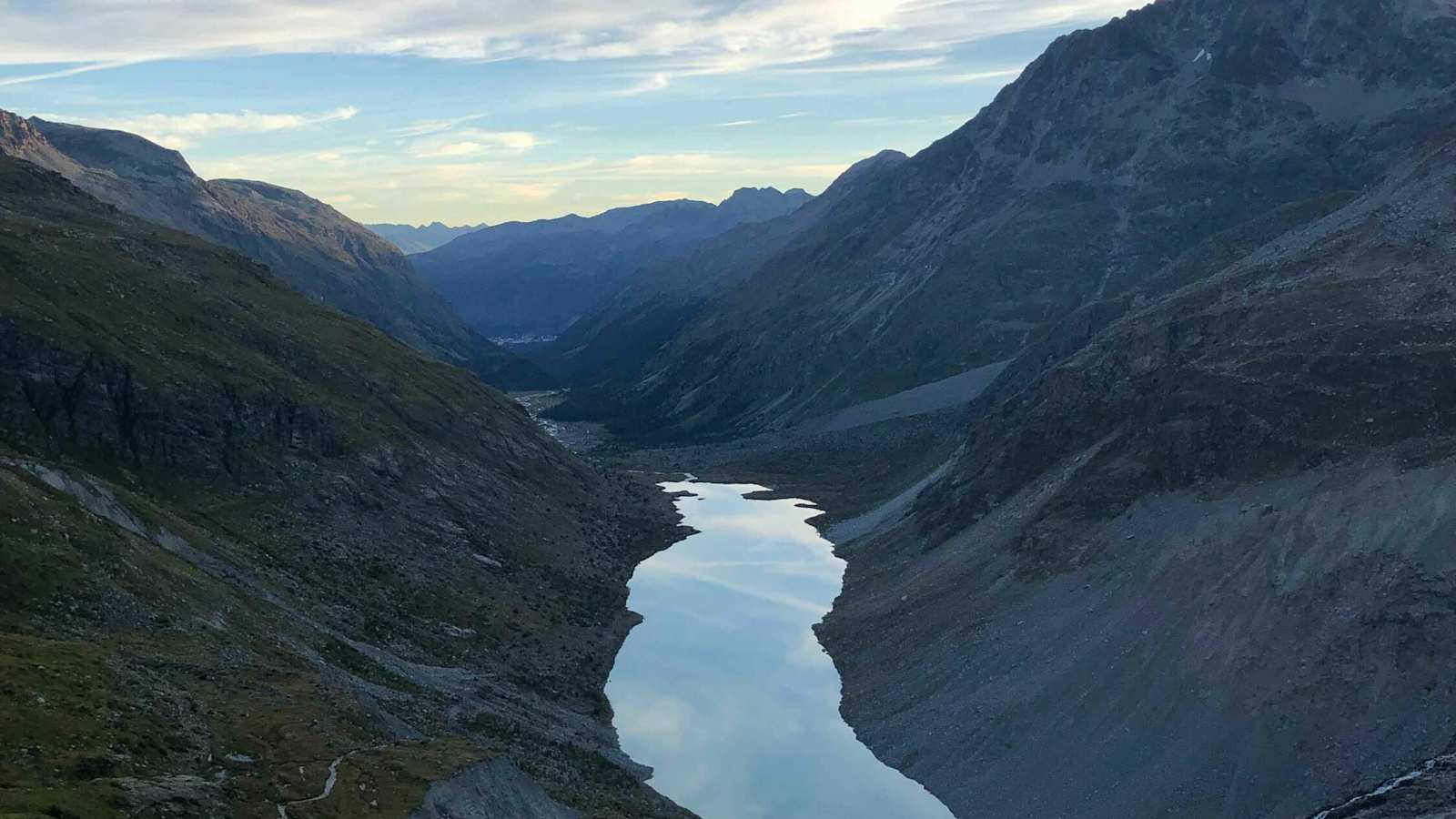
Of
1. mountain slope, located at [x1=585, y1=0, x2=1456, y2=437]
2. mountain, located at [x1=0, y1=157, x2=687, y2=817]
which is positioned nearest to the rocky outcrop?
mountain, located at [x1=0, y1=157, x2=687, y2=817]

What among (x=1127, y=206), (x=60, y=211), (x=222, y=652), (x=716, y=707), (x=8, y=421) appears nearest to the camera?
(x=222, y=652)

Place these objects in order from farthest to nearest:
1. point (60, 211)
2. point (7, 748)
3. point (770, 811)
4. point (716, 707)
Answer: point (60, 211) < point (716, 707) < point (770, 811) < point (7, 748)

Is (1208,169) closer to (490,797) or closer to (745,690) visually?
(745,690)

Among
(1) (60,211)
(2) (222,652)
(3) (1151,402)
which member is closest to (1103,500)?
(3) (1151,402)

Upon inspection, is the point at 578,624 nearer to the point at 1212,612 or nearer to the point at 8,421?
the point at 8,421

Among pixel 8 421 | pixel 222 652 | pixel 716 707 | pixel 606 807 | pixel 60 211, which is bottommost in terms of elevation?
pixel 716 707

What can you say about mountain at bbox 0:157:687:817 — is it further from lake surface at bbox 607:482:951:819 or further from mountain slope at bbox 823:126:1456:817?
mountain slope at bbox 823:126:1456:817

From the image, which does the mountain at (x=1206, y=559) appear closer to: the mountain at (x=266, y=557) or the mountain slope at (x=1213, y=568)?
the mountain slope at (x=1213, y=568)
